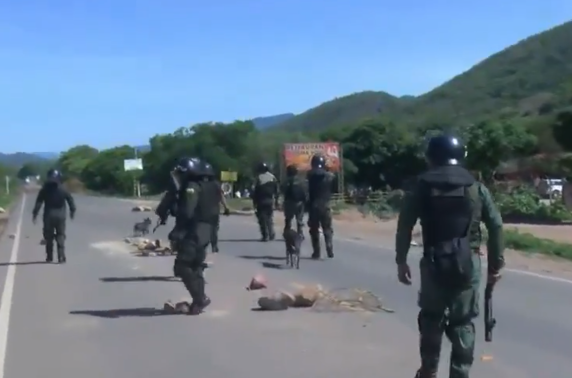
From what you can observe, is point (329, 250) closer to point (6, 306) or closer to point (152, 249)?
point (152, 249)

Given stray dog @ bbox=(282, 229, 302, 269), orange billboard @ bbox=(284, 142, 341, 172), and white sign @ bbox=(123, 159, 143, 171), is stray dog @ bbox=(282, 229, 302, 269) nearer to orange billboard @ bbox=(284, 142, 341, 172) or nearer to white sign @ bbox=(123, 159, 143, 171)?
orange billboard @ bbox=(284, 142, 341, 172)

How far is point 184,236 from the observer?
39.1 ft

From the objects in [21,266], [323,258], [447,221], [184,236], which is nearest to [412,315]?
[184,236]

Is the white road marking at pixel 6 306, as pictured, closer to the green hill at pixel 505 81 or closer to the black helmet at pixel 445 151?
the black helmet at pixel 445 151

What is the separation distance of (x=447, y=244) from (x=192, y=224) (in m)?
5.46

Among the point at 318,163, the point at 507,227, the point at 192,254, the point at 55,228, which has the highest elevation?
the point at 318,163

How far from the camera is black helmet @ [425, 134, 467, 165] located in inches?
270

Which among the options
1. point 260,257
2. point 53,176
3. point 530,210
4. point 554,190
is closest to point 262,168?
point 260,257

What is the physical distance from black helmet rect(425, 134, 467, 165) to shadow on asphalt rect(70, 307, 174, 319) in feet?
19.2

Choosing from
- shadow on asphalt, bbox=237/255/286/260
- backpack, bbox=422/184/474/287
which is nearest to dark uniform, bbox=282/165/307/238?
shadow on asphalt, bbox=237/255/286/260

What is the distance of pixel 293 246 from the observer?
695 inches

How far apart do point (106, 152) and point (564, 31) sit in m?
76.8

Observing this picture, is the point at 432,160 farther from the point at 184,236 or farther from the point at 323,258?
the point at 323,258

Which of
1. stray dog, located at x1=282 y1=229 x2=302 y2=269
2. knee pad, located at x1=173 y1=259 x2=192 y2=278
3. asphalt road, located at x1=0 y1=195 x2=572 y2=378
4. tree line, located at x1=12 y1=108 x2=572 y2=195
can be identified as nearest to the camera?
asphalt road, located at x1=0 y1=195 x2=572 y2=378
